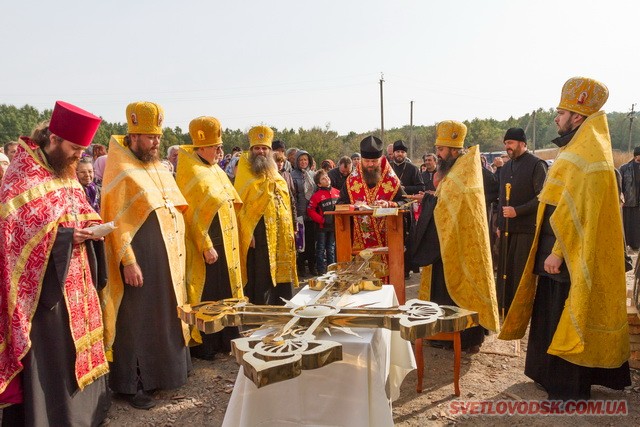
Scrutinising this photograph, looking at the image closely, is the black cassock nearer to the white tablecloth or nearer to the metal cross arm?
the metal cross arm

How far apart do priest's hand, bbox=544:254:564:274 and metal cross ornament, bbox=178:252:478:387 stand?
1.41 m

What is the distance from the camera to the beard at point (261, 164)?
16.7 ft

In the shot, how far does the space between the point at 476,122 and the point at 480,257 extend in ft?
226

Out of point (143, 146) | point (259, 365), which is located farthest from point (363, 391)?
point (143, 146)

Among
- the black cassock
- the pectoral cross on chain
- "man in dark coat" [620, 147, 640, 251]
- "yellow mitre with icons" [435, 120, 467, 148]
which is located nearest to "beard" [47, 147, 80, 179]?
the black cassock

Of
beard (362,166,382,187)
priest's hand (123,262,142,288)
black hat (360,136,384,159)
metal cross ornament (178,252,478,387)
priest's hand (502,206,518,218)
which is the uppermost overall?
black hat (360,136,384,159)

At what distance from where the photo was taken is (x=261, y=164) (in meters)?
5.09

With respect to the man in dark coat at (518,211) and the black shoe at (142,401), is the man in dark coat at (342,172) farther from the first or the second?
the black shoe at (142,401)

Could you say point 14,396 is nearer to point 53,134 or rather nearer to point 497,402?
point 53,134

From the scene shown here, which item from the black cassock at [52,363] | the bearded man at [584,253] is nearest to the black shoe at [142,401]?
the black cassock at [52,363]

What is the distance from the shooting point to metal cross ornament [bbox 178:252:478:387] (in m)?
1.60

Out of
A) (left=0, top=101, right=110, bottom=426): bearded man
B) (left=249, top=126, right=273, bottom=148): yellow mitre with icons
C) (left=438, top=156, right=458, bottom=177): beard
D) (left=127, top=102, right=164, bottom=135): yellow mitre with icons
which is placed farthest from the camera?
(left=249, top=126, right=273, bottom=148): yellow mitre with icons

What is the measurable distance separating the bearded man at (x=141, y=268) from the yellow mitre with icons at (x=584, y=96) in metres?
3.03

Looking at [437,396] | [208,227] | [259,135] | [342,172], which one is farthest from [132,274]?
[342,172]
